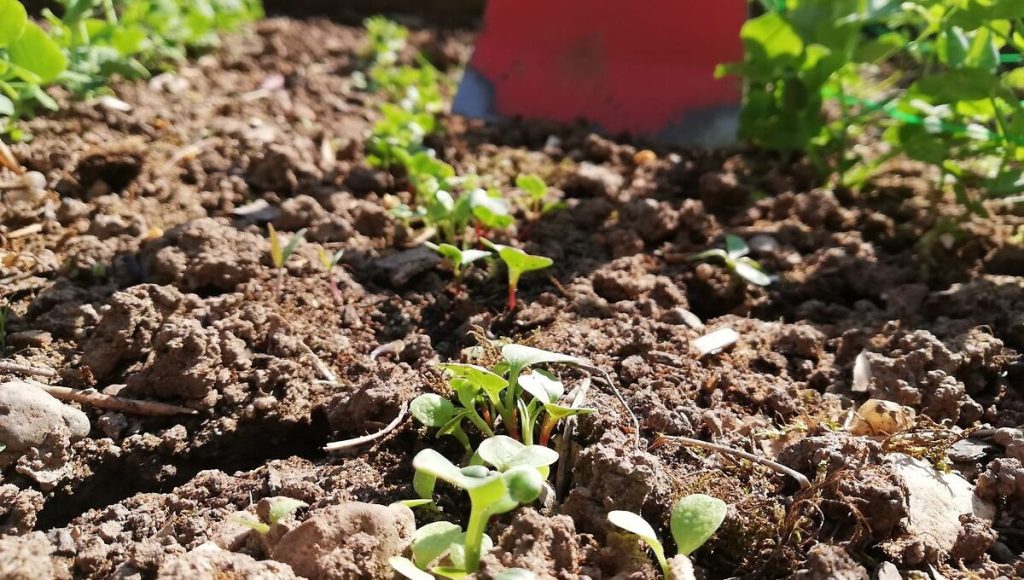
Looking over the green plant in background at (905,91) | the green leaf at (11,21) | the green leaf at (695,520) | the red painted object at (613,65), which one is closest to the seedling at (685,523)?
the green leaf at (695,520)

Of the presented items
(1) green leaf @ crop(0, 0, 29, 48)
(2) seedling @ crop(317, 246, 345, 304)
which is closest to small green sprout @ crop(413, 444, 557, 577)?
(2) seedling @ crop(317, 246, 345, 304)

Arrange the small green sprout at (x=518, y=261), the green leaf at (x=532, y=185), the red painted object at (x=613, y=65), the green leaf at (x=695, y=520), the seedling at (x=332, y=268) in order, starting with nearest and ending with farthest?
the green leaf at (x=695, y=520) < the small green sprout at (x=518, y=261) < the seedling at (x=332, y=268) < the green leaf at (x=532, y=185) < the red painted object at (x=613, y=65)

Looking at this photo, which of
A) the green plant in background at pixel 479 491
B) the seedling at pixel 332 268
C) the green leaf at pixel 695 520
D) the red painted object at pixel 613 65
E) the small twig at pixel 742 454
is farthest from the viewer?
the red painted object at pixel 613 65

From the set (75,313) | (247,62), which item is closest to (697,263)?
(75,313)

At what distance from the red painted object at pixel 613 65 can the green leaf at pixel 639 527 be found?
1.45 m

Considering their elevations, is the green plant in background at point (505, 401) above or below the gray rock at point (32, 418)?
above

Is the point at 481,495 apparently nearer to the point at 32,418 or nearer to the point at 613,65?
the point at 32,418

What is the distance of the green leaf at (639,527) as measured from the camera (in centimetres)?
101

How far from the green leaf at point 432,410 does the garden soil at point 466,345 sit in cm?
7

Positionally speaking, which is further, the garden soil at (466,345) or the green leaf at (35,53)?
the green leaf at (35,53)

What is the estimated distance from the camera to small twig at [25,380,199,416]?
4.25 feet

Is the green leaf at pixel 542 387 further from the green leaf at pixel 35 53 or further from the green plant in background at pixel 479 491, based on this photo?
the green leaf at pixel 35 53

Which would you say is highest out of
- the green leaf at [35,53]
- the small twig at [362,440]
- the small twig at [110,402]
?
the green leaf at [35,53]

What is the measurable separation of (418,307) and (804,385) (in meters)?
0.69
